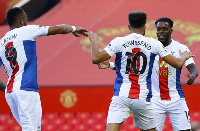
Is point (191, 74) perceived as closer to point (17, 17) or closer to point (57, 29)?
point (57, 29)

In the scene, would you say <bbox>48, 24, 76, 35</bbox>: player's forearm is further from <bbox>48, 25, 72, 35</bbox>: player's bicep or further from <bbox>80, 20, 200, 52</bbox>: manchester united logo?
<bbox>80, 20, 200, 52</bbox>: manchester united logo

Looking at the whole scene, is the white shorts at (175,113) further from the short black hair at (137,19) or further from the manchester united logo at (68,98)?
the manchester united logo at (68,98)

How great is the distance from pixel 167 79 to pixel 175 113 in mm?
436

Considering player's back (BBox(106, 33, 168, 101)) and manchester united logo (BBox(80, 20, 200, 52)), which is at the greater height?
manchester united logo (BBox(80, 20, 200, 52))

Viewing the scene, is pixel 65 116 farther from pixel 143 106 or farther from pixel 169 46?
pixel 143 106

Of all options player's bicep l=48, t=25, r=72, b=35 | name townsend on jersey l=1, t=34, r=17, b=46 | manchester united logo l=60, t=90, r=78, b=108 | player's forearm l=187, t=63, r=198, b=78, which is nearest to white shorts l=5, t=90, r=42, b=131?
name townsend on jersey l=1, t=34, r=17, b=46

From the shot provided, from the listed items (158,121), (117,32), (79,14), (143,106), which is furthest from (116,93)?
(79,14)

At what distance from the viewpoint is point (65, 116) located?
11148mm

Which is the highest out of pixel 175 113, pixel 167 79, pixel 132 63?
pixel 132 63

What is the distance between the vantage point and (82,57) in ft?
40.2

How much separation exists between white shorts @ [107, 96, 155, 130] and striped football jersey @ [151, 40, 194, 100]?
108cm

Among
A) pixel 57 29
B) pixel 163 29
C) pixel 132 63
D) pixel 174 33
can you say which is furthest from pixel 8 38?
pixel 174 33

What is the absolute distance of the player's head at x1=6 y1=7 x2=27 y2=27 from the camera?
7.23m

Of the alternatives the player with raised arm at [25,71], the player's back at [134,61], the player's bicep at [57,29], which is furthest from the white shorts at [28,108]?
the player's back at [134,61]
